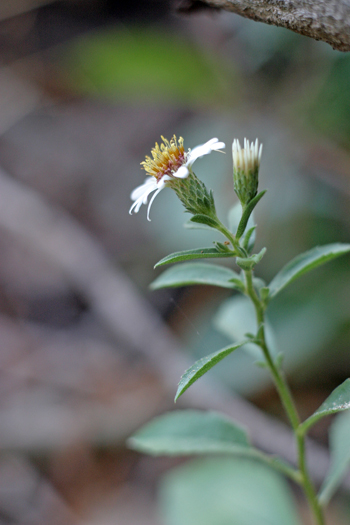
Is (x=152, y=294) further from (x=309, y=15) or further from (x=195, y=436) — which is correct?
(x=309, y=15)

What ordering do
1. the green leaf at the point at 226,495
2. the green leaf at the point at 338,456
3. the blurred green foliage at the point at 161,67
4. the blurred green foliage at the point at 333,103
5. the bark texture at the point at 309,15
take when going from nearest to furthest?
the bark texture at the point at 309,15
the green leaf at the point at 338,456
the green leaf at the point at 226,495
the blurred green foliage at the point at 333,103
the blurred green foliage at the point at 161,67

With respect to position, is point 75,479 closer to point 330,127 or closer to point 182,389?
point 182,389

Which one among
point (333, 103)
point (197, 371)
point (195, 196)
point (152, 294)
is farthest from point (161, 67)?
point (197, 371)

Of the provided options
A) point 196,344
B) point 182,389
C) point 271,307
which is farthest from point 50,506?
→ point 182,389

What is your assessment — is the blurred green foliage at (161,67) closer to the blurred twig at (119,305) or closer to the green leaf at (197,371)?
the blurred twig at (119,305)

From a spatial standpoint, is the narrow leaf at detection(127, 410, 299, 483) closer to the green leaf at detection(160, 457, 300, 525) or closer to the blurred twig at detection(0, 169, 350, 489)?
the green leaf at detection(160, 457, 300, 525)

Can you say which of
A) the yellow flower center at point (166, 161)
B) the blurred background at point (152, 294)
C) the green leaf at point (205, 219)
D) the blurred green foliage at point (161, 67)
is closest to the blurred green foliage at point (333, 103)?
the blurred background at point (152, 294)

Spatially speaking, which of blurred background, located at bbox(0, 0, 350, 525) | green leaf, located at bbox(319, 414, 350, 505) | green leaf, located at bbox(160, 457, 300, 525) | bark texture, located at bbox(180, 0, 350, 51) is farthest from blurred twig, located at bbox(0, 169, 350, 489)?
bark texture, located at bbox(180, 0, 350, 51)
